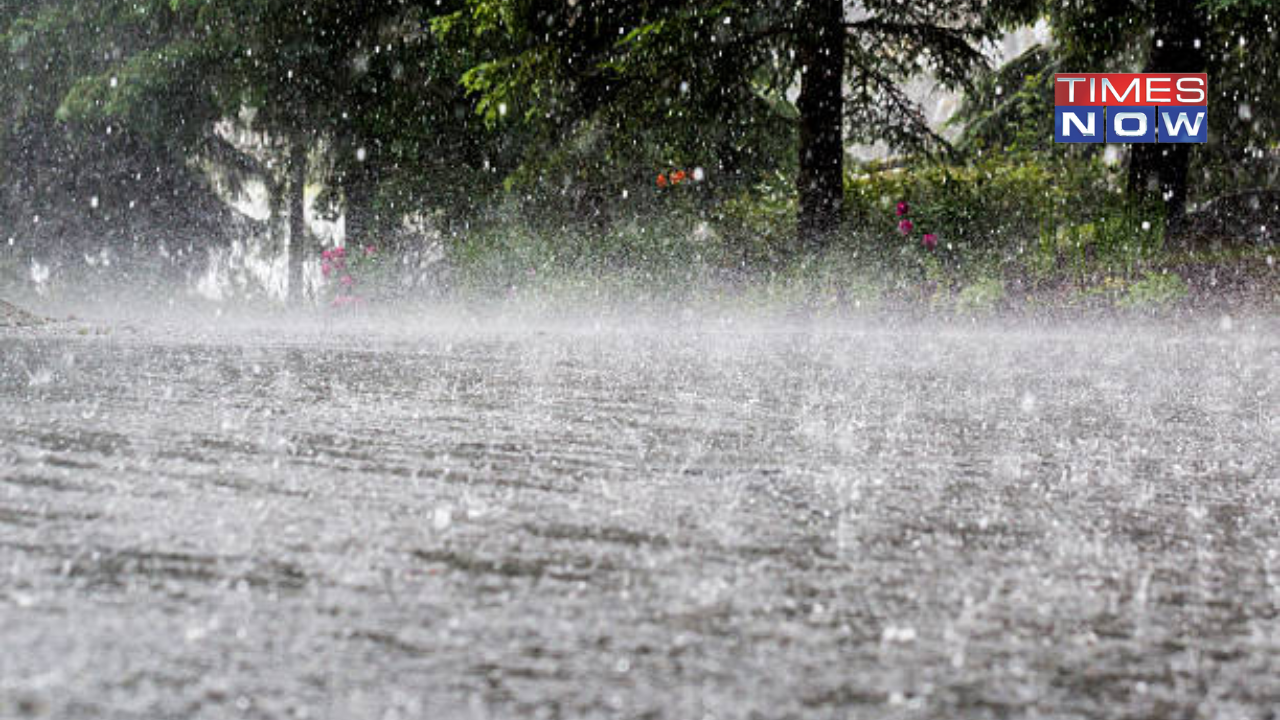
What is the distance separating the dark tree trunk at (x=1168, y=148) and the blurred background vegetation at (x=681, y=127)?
3 centimetres

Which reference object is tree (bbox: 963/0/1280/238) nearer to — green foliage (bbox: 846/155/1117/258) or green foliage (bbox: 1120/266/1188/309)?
green foliage (bbox: 846/155/1117/258)

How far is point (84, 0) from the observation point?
63.5ft

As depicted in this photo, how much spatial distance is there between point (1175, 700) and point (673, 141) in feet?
42.6

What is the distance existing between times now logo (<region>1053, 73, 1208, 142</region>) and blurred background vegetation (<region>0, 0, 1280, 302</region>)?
0.79 feet

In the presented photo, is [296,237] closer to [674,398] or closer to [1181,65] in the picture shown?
[1181,65]

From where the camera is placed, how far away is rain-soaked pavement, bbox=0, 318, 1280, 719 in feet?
4.09

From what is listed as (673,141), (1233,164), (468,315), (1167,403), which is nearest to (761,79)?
(673,141)

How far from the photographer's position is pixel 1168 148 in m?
13.3

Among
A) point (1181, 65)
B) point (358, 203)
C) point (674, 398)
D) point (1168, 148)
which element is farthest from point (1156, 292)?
point (358, 203)

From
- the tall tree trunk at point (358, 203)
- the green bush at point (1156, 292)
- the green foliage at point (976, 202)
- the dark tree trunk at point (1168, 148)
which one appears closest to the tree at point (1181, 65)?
the dark tree trunk at point (1168, 148)

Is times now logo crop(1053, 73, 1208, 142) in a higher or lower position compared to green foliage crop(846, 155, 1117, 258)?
higher

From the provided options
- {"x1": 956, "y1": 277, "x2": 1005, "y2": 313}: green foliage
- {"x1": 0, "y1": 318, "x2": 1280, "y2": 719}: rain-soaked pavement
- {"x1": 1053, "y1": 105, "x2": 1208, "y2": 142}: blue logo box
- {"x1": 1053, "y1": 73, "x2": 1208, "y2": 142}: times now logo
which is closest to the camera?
{"x1": 0, "y1": 318, "x2": 1280, "y2": 719}: rain-soaked pavement

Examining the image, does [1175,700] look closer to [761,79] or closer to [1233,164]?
[761,79]

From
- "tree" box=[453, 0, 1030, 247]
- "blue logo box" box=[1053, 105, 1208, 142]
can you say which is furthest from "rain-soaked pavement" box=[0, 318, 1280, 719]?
"blue logo box" box=[1053, 105, 1208, 142]
